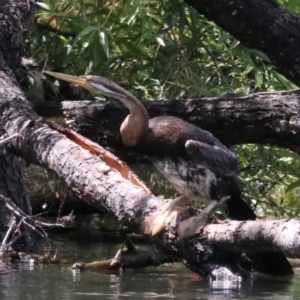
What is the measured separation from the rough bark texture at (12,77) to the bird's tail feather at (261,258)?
1.34 metres

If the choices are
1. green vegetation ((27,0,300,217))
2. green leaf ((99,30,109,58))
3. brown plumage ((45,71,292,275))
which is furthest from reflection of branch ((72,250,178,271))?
green leaf ((99,30,109,58))

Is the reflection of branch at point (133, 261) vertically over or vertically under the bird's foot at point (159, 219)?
under

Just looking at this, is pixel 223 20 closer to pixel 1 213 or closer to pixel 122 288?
pixel 1 213

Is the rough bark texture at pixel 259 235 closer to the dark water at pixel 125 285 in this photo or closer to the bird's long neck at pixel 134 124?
the dark water at pixel 125 285

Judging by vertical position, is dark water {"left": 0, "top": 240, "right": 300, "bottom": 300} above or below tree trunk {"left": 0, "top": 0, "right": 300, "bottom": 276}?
below

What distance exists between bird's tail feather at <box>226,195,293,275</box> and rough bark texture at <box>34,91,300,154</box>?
2.41 ft

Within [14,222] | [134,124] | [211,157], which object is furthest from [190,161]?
[14,222]

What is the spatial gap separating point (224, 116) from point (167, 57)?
1363 millimetres

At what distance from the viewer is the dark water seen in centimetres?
421

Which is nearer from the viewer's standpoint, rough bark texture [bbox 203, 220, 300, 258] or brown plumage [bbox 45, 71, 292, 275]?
rough bark texture [bbox 203, 220, 300, 258]

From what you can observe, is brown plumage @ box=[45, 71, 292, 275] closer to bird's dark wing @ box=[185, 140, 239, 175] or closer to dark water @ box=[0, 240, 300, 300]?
bird's dark wing @ box=[185, 140, 239, 175]

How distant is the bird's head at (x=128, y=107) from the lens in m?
5.04

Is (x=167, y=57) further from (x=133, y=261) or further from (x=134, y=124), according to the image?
(x=133, y=261)

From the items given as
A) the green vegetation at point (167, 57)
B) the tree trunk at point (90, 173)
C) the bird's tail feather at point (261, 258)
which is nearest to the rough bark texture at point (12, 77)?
the tree trunk at point (90, 173)
